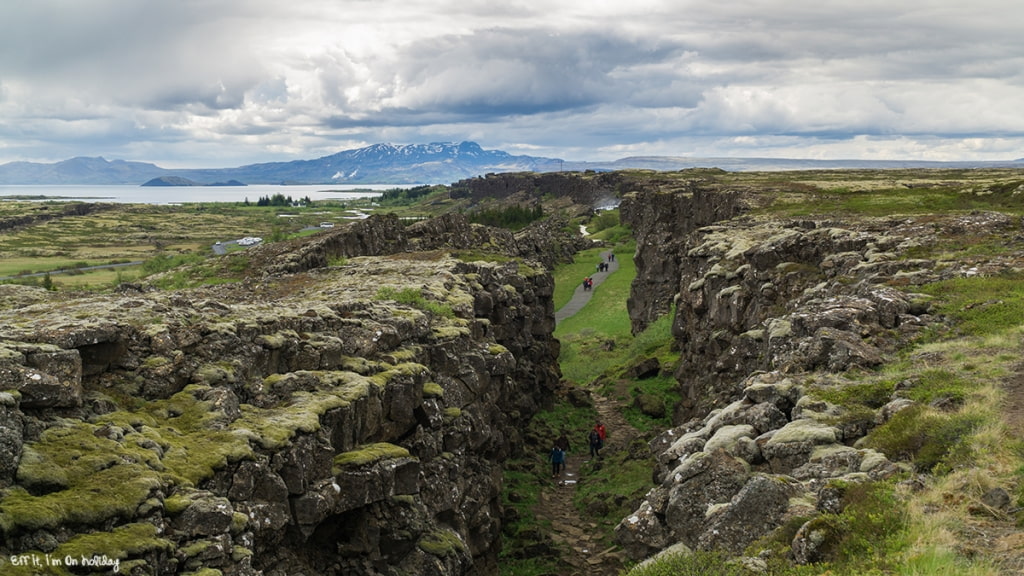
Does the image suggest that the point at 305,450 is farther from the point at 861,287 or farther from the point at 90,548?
the point at 861,287

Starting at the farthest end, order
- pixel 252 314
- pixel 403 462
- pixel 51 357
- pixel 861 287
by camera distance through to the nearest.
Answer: pixel 861 287 < pixel 252 314 < pixel 403 462 < pixel 51 357

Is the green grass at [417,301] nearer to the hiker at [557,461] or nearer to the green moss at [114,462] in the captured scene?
the hiker at [557,461]

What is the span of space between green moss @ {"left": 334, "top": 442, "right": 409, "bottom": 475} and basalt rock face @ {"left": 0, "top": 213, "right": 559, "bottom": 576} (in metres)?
0.08

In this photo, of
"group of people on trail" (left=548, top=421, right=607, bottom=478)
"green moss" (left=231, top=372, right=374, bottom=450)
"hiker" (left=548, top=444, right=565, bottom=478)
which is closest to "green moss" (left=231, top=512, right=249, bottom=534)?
"green moss" (left=231, top=372, right=374, bottom=450)

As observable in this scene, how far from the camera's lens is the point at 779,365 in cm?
2700

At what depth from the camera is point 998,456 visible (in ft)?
52.3

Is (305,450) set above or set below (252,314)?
below

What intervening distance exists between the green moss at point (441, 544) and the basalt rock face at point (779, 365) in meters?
7.19

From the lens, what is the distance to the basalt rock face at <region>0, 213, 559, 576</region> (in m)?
15.6

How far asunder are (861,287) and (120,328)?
99.0ft

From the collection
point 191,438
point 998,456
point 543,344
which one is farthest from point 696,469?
point 543,344

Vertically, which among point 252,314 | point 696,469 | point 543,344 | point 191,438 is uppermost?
point 252,314

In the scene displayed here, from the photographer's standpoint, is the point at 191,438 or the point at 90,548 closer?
the point at 90,548

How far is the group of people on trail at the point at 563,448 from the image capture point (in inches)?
1806
